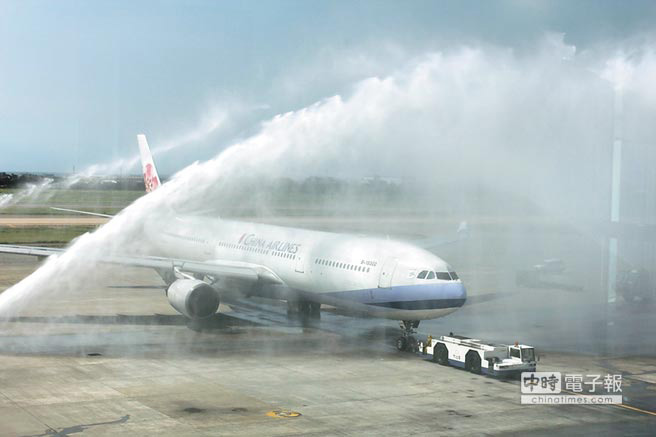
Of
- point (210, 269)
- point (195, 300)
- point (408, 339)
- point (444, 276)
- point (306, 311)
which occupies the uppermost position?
point (444, 276)

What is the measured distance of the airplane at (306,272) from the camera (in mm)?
30375

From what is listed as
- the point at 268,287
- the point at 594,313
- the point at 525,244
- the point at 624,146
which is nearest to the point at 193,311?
the point at 268,287

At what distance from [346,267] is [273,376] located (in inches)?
310

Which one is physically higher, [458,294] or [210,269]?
[210,269]

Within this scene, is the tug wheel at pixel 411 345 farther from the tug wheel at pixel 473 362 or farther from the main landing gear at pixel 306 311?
the main landing gear at pixel 306 311

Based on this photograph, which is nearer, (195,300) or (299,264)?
(195,300)

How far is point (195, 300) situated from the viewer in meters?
34.2

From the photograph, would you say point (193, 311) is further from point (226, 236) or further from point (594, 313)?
point (594, 313)

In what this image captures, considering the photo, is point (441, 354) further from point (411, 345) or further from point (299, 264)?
point (299, 264)

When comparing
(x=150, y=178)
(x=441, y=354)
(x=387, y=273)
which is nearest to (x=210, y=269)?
(x=387, y=273)

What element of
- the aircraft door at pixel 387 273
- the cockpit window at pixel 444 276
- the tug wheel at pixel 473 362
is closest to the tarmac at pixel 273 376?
the tug wheel at pixel 473 362

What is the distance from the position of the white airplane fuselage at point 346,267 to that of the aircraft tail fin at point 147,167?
10.1 meters

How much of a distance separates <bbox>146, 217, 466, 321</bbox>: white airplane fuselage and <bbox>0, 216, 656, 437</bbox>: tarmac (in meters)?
1.66

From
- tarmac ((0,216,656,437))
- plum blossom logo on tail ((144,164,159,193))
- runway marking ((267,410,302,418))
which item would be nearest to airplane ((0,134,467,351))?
tarmac ((0,216,656,437))
